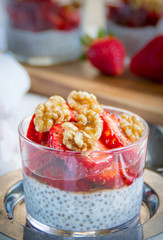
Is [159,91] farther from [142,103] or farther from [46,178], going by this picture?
[46,178]

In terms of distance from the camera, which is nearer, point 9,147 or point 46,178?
point 46,178

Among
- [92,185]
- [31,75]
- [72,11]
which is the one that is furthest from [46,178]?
[72,11]

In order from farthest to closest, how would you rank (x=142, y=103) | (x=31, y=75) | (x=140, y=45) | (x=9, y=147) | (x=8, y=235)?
(x=140, y=45) → (x=31, y=75) → (x=142, y=103) → (x=9, y=147) → (x=8, y=235)

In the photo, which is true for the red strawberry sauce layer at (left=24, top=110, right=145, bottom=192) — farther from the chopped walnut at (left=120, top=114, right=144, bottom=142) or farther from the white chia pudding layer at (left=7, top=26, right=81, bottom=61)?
the white chia pudding layer at (left=7, top=26, right=81, bottom=61)

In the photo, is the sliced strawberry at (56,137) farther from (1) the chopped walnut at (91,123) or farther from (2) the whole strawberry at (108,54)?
(2) the whole strawberry at (108,54)

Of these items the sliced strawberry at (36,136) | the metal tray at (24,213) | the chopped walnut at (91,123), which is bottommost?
the metal tray at (24,213)

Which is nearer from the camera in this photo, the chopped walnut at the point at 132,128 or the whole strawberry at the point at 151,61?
the chopped walnut at the point at 132,128

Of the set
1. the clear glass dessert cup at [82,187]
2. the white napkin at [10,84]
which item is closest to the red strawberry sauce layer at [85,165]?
the clear glass dessert cup at [82,187]
